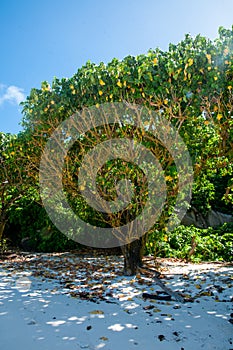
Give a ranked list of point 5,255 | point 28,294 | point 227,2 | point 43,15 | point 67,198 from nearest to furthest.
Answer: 1. point 28,294
2. point 227,2
3. point 43,15
4. point 67,198
5. point 5,255

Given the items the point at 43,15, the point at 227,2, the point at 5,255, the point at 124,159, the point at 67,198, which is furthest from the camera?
the point at 5,255

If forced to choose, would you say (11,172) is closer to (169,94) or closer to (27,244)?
(27,244)

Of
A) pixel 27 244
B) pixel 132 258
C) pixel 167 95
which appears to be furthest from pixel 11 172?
pixel 167 95

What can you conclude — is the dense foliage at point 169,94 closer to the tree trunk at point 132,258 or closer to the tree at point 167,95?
the tree at point 167,95

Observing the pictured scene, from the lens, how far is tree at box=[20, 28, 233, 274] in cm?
490

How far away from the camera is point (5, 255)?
964cm

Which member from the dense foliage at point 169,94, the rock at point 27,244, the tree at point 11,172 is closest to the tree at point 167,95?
the dense foliage at point 169,94

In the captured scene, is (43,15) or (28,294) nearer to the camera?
(28,294)

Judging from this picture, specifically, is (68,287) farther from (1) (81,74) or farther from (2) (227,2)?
(2) (227,2)

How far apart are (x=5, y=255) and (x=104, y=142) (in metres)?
6.40

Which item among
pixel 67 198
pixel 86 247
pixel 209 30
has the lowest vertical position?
pixel 86 247

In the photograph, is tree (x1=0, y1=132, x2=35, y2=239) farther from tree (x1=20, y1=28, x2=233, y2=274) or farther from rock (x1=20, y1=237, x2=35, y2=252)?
tree (x1=20, y1=28, x2=233, y2=274)

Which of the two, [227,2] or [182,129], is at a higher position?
[227,2]

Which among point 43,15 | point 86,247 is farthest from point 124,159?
point 86,247
